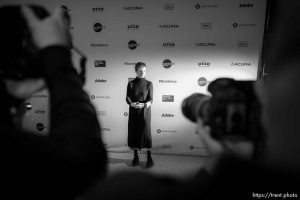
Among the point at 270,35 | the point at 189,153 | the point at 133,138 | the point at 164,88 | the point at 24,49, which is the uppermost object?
the point at 270,35

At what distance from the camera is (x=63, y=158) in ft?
0.92

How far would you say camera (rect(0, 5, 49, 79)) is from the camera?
1.40 feet

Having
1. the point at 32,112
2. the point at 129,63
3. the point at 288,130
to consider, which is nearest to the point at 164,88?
the point at 129,63

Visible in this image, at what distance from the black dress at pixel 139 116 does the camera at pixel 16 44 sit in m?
2.56

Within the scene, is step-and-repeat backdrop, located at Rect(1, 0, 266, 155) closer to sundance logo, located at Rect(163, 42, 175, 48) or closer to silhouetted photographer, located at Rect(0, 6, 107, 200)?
sundance logo, located at Rect(163, 42, 175, 48)

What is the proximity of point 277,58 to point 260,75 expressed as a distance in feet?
9.08

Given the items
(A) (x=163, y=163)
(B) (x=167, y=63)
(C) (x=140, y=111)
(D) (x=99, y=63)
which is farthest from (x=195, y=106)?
(D) (x=99, y=63)

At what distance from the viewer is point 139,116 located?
9.95ft

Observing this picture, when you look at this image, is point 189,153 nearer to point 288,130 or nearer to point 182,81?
point 182,81

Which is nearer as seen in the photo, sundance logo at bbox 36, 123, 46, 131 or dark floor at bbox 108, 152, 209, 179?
dark floor at bbox 108, 152, 209, 179

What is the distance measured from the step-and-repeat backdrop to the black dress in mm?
418

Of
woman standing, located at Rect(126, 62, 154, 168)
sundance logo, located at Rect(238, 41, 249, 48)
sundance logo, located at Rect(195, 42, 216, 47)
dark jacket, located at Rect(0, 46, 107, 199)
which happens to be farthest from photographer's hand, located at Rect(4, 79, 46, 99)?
sundance logo, located at Rect(238, 41, 249, 48)

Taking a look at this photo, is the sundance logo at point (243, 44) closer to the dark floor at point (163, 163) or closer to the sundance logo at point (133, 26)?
the sundance logo at point (133, 26)

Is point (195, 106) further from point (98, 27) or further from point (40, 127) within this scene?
point (40, 127)
